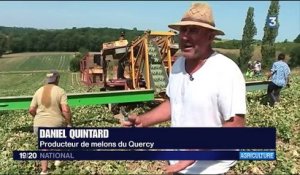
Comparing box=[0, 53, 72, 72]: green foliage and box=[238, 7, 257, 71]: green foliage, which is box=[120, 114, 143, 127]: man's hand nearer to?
box=[238, 7, 257, 71]: green foliage

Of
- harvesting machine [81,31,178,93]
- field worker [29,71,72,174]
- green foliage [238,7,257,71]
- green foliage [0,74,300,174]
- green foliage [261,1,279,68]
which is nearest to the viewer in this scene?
green foliage [0,74,300,174]

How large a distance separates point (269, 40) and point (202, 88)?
6692 cm

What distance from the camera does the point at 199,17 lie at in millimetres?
3281

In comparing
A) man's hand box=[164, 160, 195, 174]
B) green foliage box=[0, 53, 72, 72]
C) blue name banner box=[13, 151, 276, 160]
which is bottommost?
green foliage box=[0, 53, 72, 72]

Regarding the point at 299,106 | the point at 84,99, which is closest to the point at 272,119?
the point at 299,106

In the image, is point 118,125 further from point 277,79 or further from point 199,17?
point 199,17

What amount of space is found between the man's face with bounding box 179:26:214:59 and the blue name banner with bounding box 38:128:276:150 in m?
0.51

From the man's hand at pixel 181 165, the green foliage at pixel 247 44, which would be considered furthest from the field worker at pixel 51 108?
the green foliage at pixel 247 44

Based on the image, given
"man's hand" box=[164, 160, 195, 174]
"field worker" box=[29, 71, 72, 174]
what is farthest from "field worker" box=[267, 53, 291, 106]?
"man's hand" box=[164, 160, 195, 174]

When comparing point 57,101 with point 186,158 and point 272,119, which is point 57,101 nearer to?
point 186,158

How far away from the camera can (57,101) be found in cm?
817

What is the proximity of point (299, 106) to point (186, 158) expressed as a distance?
12.3 m

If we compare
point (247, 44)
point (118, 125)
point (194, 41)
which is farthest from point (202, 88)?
point (247, 44)

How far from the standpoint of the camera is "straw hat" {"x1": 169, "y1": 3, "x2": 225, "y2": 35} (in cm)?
326
